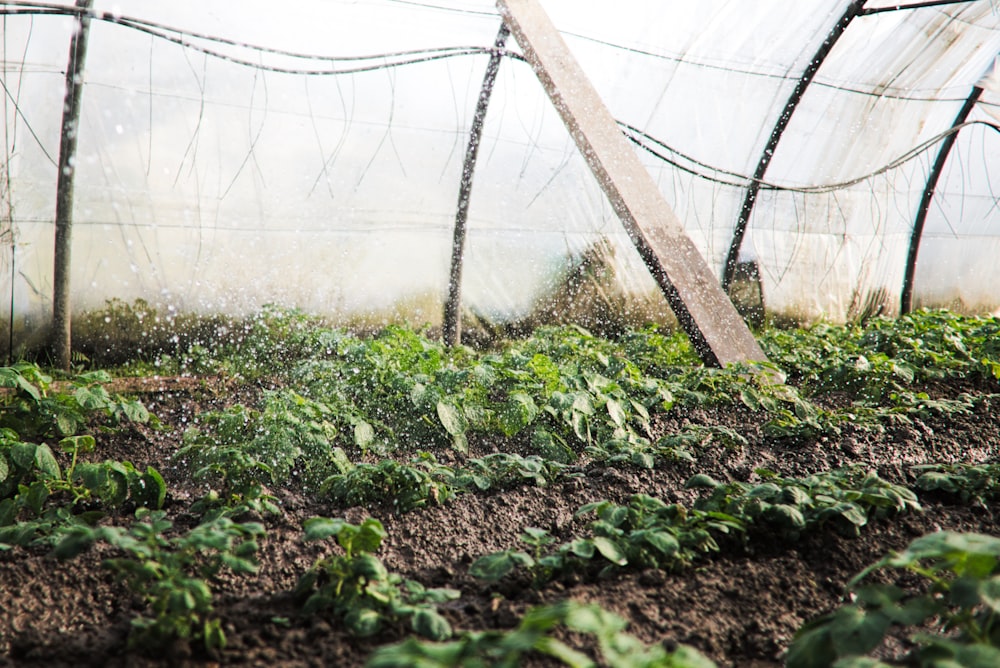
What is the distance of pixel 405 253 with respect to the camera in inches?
196

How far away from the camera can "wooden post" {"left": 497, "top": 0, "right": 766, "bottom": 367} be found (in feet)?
13.8

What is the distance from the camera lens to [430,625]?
1419mm

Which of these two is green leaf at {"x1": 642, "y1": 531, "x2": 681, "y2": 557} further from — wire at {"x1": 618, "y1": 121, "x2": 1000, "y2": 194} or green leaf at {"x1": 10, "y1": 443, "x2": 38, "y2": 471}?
wire at {"x1": 618, "y1": 121, "x2": 1000, "y2": 194}

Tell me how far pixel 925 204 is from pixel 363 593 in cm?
779

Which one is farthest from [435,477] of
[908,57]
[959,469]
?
[908,57]

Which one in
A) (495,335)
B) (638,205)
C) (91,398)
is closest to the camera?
(91,398)

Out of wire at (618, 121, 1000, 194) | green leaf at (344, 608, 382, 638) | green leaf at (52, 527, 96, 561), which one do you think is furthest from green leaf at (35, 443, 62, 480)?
wire at (618, 121, 1000, 194)

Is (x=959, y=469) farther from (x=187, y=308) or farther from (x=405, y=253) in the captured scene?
(x=187, y=308)

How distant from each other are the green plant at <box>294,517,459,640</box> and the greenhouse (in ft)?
0.04

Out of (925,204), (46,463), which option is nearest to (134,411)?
(46,463)

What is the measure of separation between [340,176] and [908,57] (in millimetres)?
5016

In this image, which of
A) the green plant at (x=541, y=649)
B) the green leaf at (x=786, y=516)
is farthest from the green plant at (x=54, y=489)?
the green leaf at (x=786, y=516)

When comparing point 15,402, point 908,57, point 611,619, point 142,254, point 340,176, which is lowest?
point 15,402

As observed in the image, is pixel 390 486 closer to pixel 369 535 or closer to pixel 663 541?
pixel 369 535
